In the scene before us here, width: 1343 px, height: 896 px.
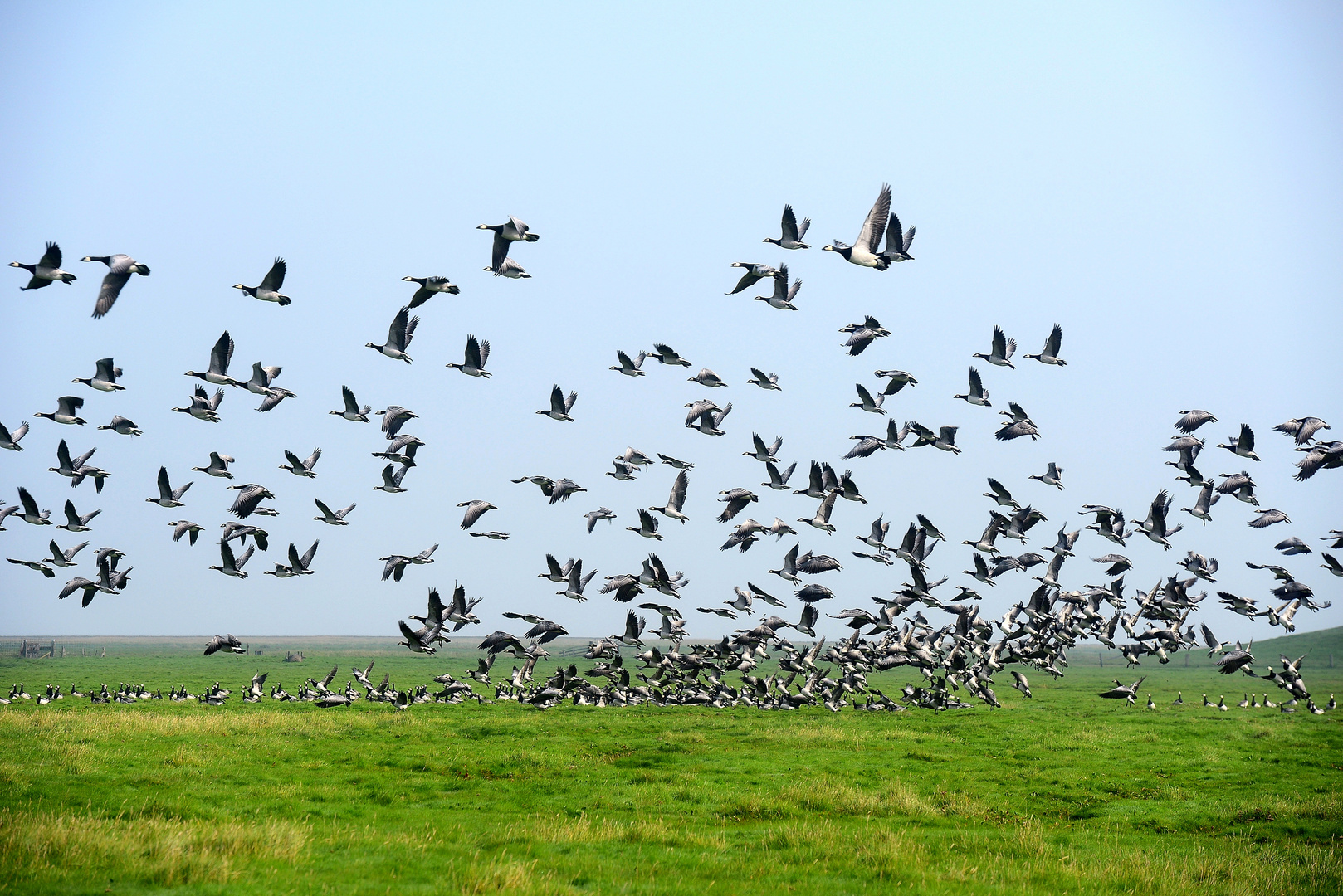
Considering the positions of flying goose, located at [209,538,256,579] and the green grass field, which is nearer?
the green grass field

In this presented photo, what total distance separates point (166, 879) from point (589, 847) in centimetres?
891

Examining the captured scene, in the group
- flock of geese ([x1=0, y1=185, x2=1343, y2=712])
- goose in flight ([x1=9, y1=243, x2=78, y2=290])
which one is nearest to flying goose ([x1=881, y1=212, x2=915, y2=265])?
flock of geese ([x1=0, y1=185, x2=1343, y2=712])

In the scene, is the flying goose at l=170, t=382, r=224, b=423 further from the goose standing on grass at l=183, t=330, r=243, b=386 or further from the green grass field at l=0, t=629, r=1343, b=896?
the green grass field at l=0, t=629, r=1343, b=896

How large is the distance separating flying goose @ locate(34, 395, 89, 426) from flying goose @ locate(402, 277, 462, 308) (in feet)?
41.2

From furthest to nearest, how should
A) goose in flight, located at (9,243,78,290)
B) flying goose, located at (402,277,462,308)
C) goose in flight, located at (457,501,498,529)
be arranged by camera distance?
1. goose in flight, located at (457,501,498,529)
2. flying goose, located at (402,277,462,308)
3. goose in flight, located at (9,243,78,290)

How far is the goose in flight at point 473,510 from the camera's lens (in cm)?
3462

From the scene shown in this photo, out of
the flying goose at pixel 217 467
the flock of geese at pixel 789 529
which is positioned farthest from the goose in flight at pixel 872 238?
the flying goose at pixel 217 467

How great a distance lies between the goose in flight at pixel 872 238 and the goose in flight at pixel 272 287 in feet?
51.9

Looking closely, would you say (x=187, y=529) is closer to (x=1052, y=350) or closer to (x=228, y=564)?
(x=228, y=564)

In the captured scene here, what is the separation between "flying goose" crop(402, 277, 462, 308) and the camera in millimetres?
28766

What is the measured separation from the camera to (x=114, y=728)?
128 ft

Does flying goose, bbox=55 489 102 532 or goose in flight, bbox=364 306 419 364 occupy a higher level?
goose in flight, bbox=364 306 419 364

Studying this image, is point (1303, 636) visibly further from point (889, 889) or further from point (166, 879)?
point (166, 879)

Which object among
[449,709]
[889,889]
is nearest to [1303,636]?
[449,709]
